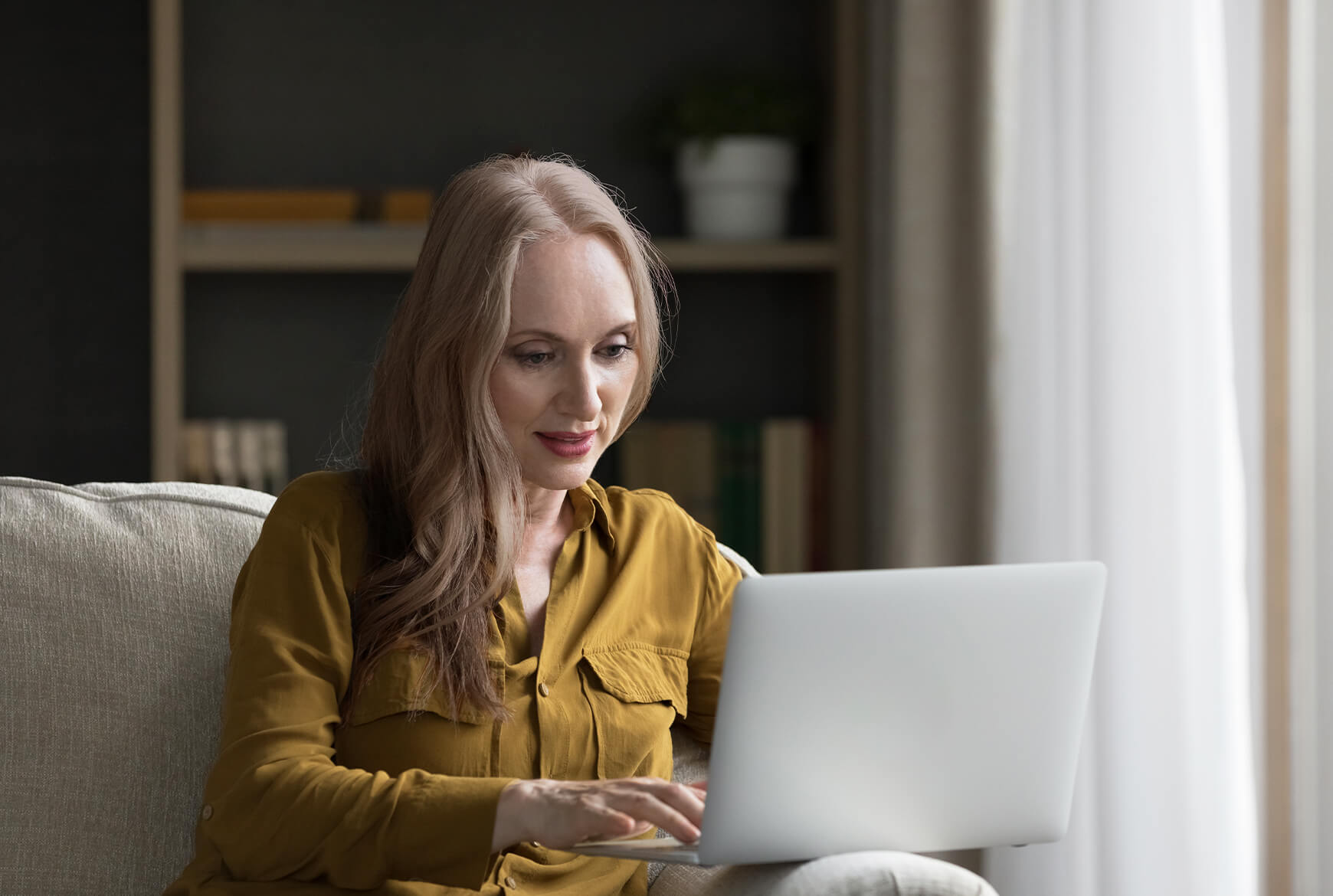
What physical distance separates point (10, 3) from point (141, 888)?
2050 millimetres

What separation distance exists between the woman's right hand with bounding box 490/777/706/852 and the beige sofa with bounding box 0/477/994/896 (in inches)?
11.1

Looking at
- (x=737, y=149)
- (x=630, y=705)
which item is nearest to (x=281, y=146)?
(x=737, y=149)

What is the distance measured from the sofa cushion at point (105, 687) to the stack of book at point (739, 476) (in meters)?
1.31

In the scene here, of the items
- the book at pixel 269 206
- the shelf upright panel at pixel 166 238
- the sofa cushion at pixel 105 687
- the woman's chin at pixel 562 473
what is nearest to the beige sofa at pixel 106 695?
the sofa cushion at pixel 105 687

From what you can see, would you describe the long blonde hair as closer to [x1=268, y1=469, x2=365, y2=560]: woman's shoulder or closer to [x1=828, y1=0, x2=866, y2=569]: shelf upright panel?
[x1=268, y1=469, x2=365, y2=560]: woman's shoulder

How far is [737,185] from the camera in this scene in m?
2.77

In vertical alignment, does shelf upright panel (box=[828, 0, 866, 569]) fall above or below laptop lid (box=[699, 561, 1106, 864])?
above

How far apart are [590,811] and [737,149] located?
1.85 metres

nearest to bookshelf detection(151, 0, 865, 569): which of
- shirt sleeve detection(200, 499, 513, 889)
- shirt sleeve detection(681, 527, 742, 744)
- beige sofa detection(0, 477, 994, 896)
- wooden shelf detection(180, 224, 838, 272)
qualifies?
wooden shelf detection(180, 224, 838, 272)

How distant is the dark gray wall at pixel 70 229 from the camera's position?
112 inches

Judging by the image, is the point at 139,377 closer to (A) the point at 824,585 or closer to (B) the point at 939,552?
(B) the point at 939,552

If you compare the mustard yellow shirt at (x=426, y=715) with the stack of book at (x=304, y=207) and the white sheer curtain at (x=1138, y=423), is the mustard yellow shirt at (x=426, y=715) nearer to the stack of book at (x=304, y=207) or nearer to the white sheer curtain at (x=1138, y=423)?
the white sheer curtain at (x=1138, y=423)

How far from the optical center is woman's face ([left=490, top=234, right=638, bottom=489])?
130 cm

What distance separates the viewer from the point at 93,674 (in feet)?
4.82
